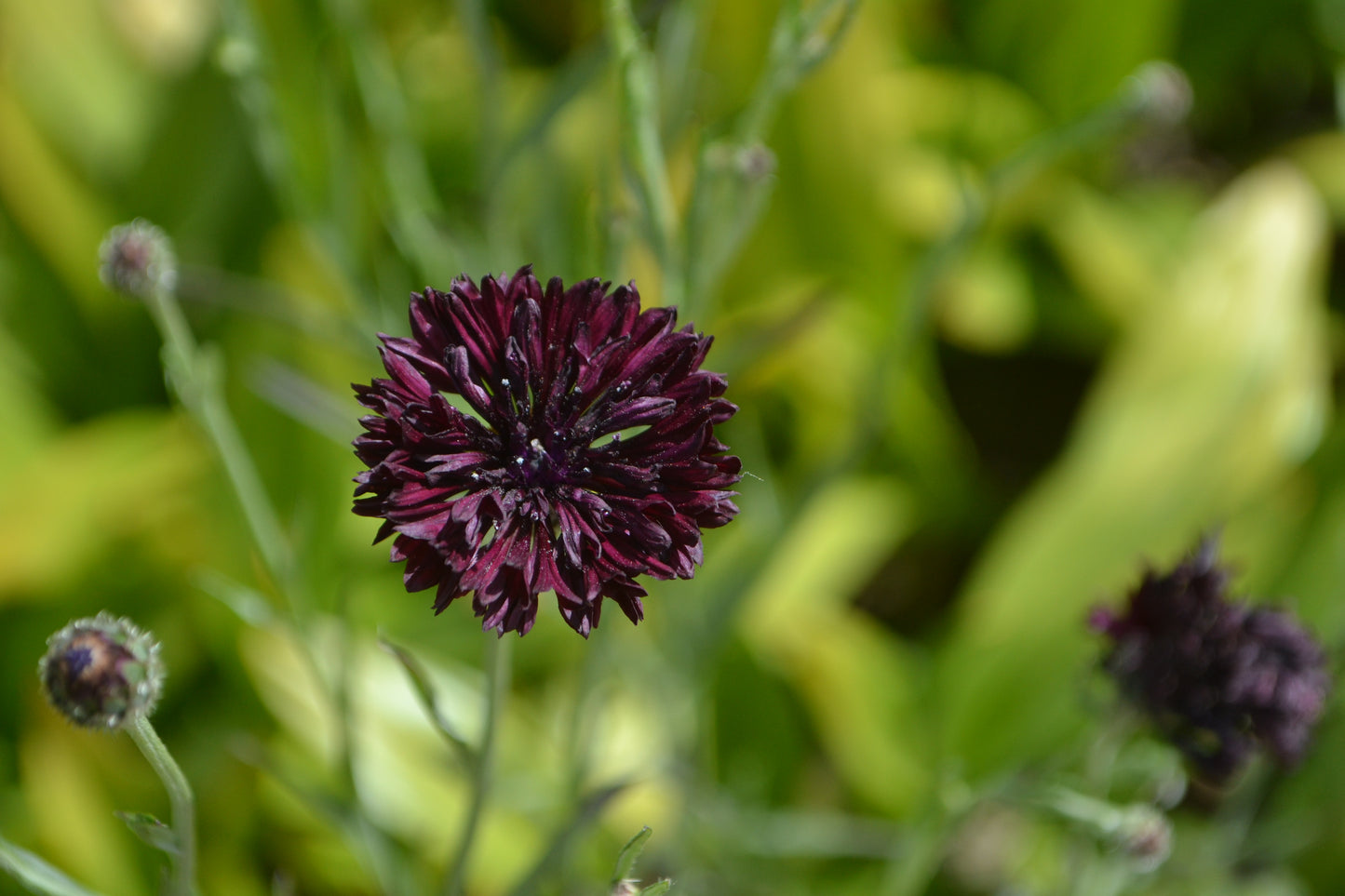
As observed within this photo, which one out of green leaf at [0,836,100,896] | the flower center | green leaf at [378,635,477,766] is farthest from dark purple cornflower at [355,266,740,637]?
green leaf at [0,836,100,896]

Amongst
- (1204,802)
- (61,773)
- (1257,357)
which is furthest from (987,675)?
(61,773)

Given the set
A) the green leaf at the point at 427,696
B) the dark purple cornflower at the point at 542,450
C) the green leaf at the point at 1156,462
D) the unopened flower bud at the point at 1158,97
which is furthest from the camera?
the green leaf at the point at 1156,462

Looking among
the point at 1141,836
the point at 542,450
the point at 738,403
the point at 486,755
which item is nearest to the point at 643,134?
the point at 542,450

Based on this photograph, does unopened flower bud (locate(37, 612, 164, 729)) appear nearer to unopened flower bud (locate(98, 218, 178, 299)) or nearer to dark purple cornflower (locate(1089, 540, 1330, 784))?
unopened flower bud (locate(98, 218, 178, 299))

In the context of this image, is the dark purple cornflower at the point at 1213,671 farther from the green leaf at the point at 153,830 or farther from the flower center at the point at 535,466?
the green leaf at the point at 153,830

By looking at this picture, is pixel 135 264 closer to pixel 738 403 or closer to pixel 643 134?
pixel 643 134

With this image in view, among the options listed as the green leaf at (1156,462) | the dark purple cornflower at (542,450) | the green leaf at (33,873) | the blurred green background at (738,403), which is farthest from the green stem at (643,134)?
the green leaf at (1156,462)
